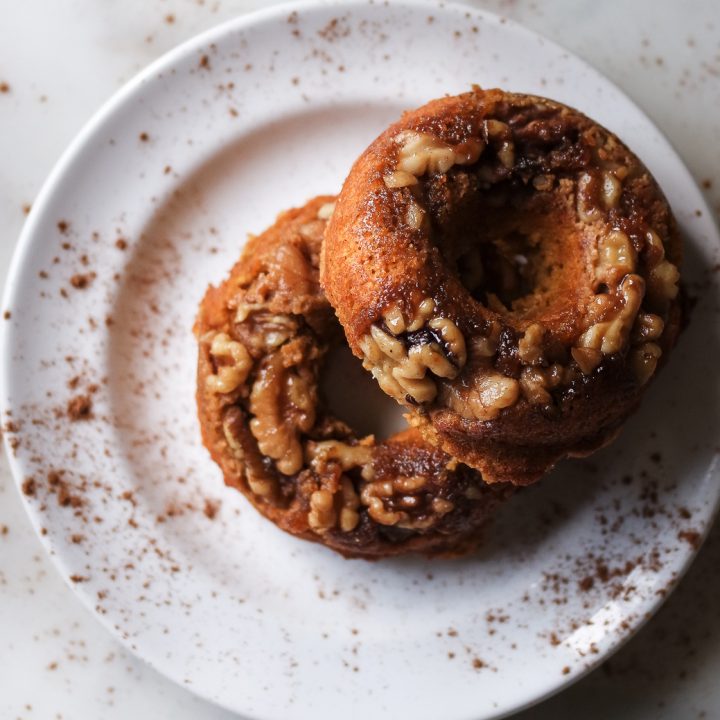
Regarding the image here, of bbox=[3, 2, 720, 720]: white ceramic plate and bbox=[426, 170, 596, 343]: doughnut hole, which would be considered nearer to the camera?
bbox=[426, 170, 596, 343]: doughnut hole

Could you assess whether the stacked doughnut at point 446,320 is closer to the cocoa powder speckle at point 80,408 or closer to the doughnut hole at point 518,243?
the doughnut hole at point 518,243

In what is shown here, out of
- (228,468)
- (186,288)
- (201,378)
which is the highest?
(186,288)

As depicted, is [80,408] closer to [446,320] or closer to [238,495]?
[238,495]

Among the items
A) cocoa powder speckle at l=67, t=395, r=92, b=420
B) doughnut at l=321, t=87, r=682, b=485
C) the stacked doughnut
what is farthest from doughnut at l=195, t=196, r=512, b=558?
cocoa powder speckle at l=67, t=395, r=92, b=420

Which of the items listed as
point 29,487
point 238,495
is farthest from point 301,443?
point 29,487

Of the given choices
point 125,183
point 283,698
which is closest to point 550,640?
point 283,698

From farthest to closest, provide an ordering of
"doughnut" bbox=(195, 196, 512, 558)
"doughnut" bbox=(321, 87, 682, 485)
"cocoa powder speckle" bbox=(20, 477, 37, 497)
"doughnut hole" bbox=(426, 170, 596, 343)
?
"cocoa powder speckle" bbox=(20, 477, 37, 497) → "doughnut" bbox=(195, 196, 512, 558) → "doughnut hole" bbox=(426, 170, 596, 343) → "doughnut" bbox=(321, 87, 682, 485)

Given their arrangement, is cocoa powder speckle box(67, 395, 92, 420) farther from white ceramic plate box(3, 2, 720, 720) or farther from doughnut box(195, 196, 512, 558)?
doughnut box(195, 196, 512, 558)

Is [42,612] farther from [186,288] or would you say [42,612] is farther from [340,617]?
[186,288]
